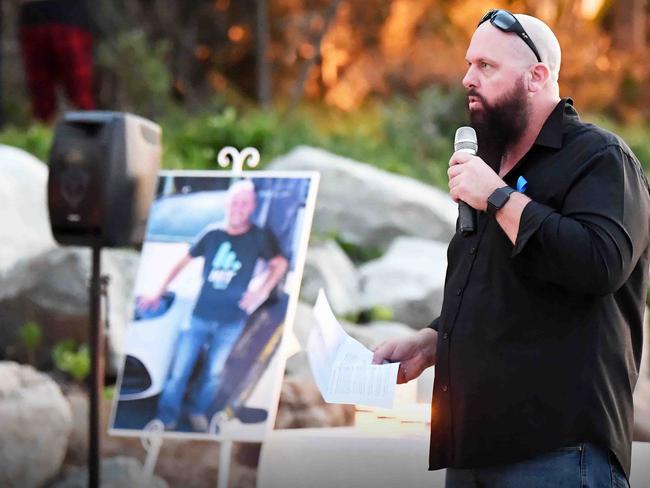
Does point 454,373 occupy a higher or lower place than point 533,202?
lower

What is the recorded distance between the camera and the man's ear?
6.67ft

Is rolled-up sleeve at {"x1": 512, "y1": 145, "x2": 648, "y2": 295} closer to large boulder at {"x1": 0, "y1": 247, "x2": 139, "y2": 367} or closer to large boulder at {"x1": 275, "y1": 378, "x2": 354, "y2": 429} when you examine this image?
large boulder at {"x1": 275, "y1": 378, "x2": 354, "y2": 429}

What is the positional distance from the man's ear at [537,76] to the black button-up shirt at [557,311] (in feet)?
0.20

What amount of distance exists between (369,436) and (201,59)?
10754mm

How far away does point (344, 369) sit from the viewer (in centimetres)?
227

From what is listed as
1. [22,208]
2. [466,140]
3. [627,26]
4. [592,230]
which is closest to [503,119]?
[466,140]

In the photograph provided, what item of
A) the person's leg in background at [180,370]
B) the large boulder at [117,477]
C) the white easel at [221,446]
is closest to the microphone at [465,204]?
the white easel at [221,446]

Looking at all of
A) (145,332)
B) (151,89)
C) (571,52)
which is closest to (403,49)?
(571,52)

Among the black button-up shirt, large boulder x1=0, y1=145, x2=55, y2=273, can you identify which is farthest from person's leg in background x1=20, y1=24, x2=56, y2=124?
the black button-up shirt

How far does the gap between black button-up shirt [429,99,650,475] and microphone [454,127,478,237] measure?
0.04 metres

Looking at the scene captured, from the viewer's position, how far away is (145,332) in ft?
13.7

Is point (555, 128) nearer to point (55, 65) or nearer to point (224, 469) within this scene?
point (224, 469)

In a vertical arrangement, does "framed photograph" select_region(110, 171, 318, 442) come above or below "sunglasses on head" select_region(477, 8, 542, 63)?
below

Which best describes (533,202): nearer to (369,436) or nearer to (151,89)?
(369,436)
